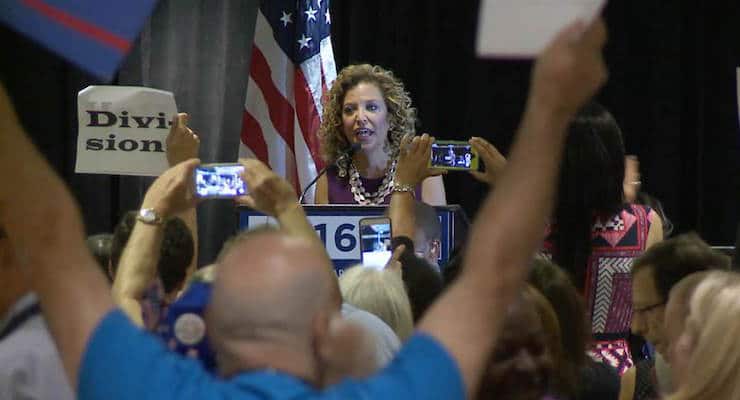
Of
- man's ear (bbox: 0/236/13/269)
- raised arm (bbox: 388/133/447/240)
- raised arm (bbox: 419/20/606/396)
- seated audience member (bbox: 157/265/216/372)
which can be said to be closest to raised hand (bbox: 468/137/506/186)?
raised arm (bbox: 388/133/447/240)

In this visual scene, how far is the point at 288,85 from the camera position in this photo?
5.60 metres

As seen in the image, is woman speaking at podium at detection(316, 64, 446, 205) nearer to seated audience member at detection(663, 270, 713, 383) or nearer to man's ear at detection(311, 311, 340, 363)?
seated audience member at detection(663, 270, 713, 383)

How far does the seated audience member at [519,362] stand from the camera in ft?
5.39

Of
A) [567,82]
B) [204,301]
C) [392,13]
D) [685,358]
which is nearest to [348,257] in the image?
[685,358]

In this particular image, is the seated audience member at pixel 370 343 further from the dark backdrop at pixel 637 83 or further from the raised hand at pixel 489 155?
the dark backdrop at pixel 637 83

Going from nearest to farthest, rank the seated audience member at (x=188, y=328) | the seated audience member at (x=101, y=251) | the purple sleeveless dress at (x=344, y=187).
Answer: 1. the seated audience member at (x=188, y=328)
2. the seated audience member at (x=101, y=251)
3. the purple sleeveless dress at (x=344, y=187)

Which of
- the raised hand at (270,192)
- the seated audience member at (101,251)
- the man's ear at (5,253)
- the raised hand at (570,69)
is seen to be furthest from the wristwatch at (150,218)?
the raised hand at (570,69)

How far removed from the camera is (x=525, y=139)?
1337mm

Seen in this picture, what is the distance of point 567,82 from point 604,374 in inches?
55.4

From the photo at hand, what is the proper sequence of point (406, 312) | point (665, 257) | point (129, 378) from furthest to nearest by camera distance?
point (665, 257) < point (406, 312) < point (129, 378)

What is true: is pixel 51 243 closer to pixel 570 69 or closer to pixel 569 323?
pixel 570 69

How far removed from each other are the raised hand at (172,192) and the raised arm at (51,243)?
3.35 feet

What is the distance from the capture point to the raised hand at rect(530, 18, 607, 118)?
1311 millimetres

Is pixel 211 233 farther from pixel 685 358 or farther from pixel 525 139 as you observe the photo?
pixel 525 139
